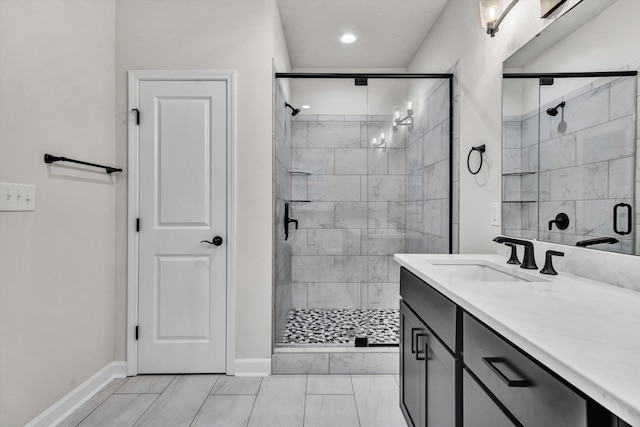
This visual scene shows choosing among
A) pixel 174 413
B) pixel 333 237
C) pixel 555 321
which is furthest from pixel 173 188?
pixel 555 321

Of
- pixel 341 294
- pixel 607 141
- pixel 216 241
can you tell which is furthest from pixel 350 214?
pixel 607 141

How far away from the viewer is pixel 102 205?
2.40 m

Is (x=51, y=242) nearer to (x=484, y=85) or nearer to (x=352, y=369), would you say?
(x=352, y=369)

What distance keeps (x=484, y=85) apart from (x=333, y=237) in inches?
57.9

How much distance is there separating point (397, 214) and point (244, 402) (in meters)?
1.68

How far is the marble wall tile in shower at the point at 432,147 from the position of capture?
269 cm

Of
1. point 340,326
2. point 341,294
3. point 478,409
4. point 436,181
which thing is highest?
point 436,181

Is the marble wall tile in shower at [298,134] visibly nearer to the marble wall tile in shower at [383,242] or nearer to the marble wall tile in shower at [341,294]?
the marble wall tile in shower at [383,242]

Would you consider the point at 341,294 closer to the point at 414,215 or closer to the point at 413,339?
the point at 414,215

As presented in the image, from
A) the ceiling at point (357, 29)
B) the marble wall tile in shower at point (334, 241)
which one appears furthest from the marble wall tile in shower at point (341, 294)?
the ceiling at point (357, 29)

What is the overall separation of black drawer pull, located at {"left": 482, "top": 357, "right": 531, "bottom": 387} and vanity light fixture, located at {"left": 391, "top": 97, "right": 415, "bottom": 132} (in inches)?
81.4

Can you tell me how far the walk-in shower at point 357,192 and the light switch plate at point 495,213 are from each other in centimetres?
50

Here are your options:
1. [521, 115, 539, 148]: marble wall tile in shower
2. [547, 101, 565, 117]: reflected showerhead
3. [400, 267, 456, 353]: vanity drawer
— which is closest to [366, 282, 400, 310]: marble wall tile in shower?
[400, 267, 456, 353]: vanity drawer

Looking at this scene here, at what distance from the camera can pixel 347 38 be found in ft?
11.1
